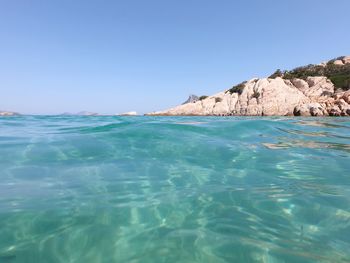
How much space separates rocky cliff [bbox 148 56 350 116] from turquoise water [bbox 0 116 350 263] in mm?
30294

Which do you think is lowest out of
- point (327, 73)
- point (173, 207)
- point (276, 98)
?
point (173, 207)

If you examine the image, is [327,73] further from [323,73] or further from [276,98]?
[276,98]

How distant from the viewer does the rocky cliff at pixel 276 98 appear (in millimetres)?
35312

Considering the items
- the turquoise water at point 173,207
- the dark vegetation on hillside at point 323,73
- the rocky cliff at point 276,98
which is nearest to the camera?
the turquoise water at point 173,207

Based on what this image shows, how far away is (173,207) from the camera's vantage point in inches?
116

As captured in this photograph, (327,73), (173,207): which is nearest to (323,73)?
(327,73)

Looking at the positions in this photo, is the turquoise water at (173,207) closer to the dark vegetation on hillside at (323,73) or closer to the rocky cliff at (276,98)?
the rocky cliff at (276,98)

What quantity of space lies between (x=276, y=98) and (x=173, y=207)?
37070mm

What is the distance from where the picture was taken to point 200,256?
207 centimetres

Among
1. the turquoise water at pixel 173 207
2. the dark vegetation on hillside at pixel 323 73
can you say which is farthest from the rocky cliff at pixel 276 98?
the turquoise water at pixel 173 207

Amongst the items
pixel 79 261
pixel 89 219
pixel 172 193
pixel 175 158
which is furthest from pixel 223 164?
pixel 79 261

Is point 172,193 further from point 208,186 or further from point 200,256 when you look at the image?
point 200,256

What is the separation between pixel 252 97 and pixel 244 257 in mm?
38874

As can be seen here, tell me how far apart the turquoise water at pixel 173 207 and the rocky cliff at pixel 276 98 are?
30.3 m
